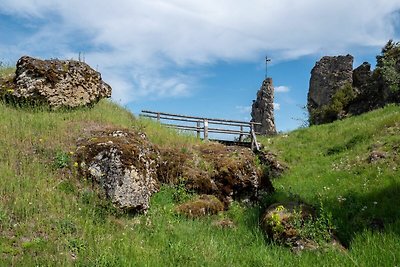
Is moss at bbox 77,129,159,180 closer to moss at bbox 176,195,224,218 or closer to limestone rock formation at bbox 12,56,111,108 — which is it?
moss at bbox 176,195,224,218

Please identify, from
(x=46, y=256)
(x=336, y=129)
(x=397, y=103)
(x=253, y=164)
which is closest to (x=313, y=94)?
(x=397, y=103)

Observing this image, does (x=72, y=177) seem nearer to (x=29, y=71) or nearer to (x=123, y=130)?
(x=123, y=130)

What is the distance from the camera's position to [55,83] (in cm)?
1516

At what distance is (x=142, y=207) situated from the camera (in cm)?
1005

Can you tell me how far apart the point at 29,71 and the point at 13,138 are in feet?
16.4

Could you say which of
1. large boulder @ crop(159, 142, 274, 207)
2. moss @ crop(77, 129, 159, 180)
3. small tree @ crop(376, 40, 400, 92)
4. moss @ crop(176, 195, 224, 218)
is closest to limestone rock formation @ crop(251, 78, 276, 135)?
small tree @ crop(376, 40, 400, 92)

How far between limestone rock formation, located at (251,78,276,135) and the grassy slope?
2801cm

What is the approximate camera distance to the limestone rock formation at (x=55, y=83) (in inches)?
577

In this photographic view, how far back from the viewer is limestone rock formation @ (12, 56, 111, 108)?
14.7 meters

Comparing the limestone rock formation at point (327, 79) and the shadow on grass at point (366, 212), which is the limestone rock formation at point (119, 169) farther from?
the limestone rock formation at point (327, 79)

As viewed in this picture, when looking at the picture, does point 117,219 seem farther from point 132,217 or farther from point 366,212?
point 366,212

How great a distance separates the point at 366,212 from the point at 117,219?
21.7ft

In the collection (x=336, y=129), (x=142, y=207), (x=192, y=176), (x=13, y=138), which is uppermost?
(x=336, y=129)

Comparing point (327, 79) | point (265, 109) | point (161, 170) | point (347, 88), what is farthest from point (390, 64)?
point (161, 170)
